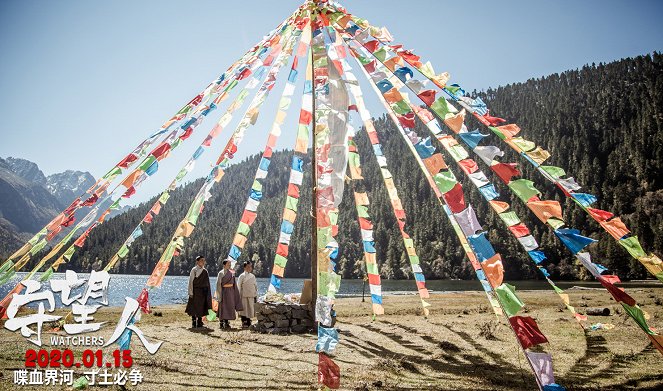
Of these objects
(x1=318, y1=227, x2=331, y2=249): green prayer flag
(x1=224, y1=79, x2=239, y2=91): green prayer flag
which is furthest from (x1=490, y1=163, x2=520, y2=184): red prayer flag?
(x1=224, y1=79, x2=239, y2=91): green prayer flag

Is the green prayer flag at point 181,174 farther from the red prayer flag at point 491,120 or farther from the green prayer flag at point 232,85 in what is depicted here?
the red prayer flag at point 491,120

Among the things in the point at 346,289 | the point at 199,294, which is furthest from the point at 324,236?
the point at 346,289

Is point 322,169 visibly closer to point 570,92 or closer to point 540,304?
point 540,304

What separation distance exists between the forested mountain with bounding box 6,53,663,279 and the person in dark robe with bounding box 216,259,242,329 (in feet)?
271

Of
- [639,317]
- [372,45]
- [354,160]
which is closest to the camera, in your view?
[639,317]

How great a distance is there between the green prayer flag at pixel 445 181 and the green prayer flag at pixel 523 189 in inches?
35.6

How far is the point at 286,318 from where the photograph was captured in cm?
1238

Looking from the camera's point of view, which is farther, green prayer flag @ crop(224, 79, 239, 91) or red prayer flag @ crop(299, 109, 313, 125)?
red prayer flag @ crop(299, 109, 313, 125)

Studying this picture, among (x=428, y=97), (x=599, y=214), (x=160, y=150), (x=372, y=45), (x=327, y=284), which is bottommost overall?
(x=327, y=284)

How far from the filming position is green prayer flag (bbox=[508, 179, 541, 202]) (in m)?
5.75

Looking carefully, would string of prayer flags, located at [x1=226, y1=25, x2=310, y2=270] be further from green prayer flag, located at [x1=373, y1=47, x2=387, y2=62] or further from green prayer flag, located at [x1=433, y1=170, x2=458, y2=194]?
green prayer flag, located at [x1=433, y1=170, x2=458, y2=194]

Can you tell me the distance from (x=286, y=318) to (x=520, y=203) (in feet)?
380

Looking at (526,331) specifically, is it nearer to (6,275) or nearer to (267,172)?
(267,172)

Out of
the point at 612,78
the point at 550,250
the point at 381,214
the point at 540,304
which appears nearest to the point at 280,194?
the point at 381,214
